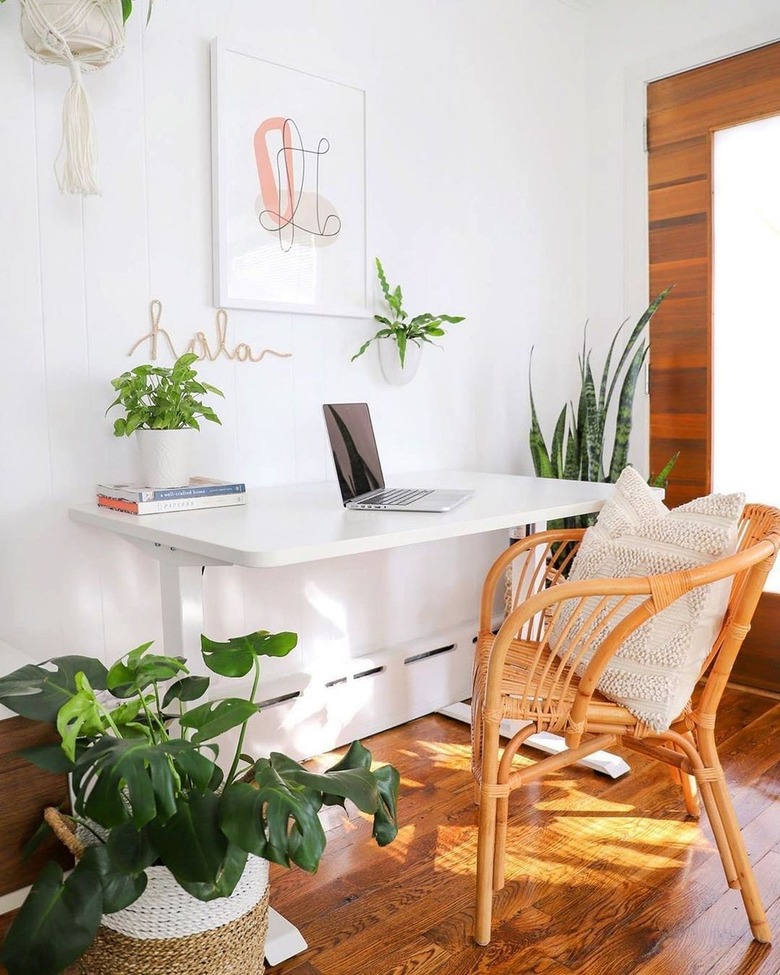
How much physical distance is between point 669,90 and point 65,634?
256 centimetres

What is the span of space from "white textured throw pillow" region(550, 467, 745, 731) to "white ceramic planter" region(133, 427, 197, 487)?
36.2 inches

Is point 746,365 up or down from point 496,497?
up

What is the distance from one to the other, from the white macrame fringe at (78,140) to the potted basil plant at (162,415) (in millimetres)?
403

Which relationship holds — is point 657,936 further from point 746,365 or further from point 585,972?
point 746,365

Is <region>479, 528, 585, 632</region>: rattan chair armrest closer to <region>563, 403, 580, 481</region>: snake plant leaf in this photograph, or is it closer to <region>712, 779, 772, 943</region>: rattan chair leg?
<region>712, 779, 772, 943</region>: rattan chair leg

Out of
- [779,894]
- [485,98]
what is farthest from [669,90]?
[779,894]

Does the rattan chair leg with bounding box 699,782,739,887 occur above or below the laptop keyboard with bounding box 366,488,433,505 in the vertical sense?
below

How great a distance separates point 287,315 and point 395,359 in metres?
0.39

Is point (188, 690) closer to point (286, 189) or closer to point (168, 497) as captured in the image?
point (168, 497)

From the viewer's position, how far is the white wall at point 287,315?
1.86m

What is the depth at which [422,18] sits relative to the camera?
8.50 feet

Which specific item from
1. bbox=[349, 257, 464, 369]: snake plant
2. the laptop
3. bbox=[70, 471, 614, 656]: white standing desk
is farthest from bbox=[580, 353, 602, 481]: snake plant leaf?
the laptop

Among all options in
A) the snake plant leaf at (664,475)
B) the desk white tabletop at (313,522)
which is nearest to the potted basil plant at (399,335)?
the desk white tabletop at (313,522)

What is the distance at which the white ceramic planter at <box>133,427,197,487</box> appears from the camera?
1847 millimetres
